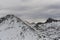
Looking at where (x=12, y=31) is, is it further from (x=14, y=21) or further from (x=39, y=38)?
(x=39, y=38)

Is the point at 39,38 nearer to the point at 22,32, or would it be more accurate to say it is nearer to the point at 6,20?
the point at 22,32

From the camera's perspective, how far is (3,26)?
4903 centimetres

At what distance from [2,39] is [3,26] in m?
4.11

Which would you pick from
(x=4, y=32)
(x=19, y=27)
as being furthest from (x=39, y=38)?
(x=4, y=32)

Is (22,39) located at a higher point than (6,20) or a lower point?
lower

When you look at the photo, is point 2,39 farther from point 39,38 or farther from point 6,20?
point 39,38

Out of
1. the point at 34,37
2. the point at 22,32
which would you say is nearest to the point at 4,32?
the point at 22,32

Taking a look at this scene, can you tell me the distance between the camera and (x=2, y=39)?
4656 centimetres

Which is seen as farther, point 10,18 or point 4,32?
point 10,18

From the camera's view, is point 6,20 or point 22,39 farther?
point 6,20

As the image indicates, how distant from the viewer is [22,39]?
4788 centimetres

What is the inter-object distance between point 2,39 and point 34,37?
27.5 ft

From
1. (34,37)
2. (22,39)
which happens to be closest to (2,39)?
(22,39)

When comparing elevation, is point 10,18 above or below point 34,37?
above
